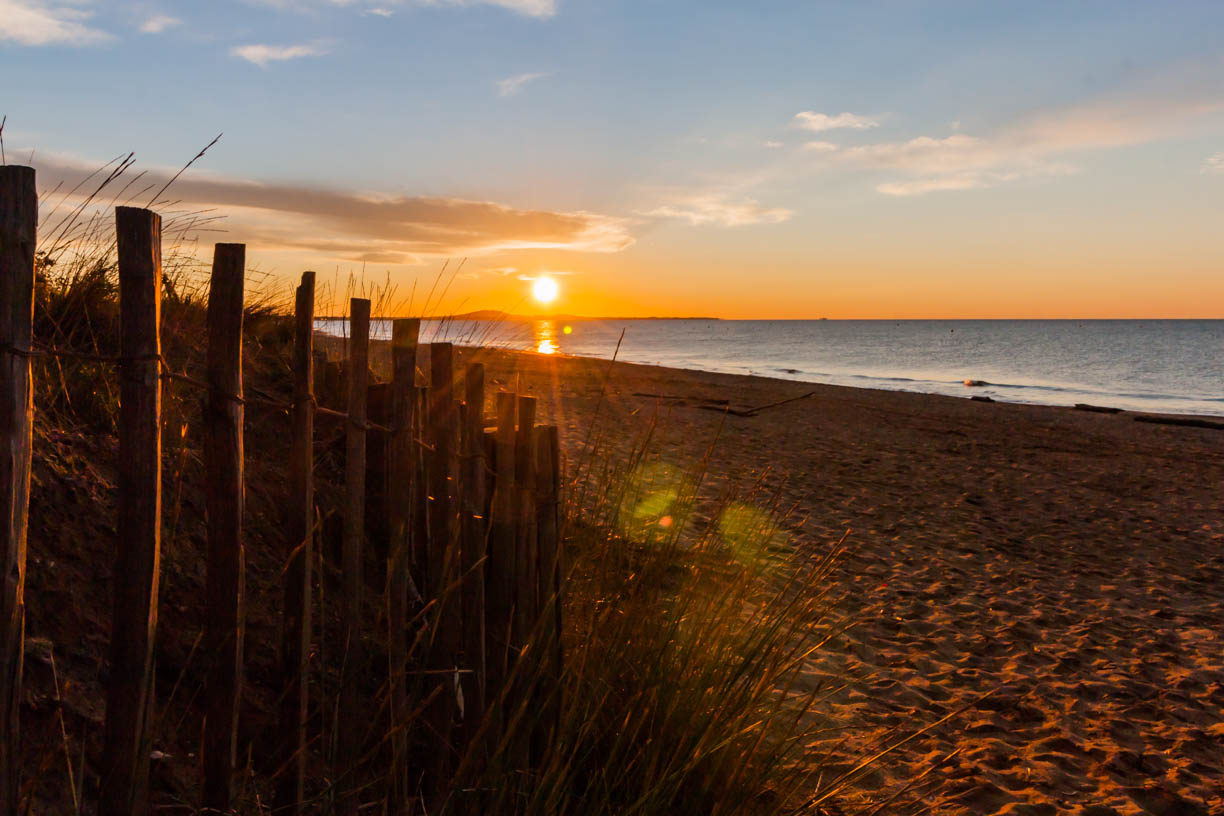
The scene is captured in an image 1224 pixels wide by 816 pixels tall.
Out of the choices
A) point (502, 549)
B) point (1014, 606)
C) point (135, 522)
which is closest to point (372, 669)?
point (502, 549)

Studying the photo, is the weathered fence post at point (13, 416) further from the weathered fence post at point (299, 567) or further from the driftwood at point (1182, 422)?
the driftwood at point (1182, 422)

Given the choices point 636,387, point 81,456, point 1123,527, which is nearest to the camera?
point 81,456

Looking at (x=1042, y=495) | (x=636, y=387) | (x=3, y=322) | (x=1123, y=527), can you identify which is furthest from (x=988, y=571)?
(x=636, y=387)

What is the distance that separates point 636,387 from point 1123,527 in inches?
457

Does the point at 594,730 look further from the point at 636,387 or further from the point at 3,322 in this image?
the point at 636,387

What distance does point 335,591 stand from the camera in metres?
3.35

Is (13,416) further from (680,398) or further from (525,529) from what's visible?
(680,398)

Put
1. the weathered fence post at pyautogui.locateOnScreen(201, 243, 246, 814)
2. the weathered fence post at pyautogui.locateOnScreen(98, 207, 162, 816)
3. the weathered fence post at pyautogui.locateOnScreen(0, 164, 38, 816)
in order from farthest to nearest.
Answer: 1. the weathered fence post at pyautogui.locateOnScreen(201, 243, 246, 814)
2. the weathered fence post at pyautogui.locateOnScreen(98, 207, 162, 816)
3. the weathered fence post at pyautogui.locateOnScreen(0, 164, 38, 816)

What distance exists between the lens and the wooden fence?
56.3 inches

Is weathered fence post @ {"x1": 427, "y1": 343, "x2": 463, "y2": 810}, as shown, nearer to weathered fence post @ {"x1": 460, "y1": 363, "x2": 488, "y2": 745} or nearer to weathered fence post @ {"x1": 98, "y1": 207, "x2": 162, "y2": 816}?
weathered fence post @ {"x1": 460, "y1": 363, "x2": 488, "y2": 745}

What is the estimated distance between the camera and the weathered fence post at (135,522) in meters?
1.51

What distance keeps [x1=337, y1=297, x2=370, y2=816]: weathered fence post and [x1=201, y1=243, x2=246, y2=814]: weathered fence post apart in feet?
0.96

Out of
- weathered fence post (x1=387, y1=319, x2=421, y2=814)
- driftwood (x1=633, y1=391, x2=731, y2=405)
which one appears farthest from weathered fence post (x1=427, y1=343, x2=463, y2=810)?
driftwood (x1=633, y1=391, x2=731, y2=405)

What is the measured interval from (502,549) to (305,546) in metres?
0.79
